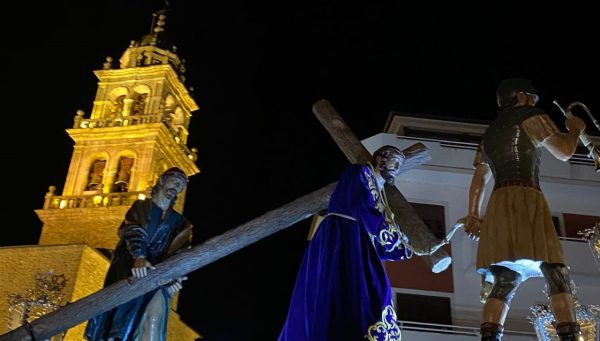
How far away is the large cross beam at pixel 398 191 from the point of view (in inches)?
266

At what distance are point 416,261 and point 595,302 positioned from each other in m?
4.57

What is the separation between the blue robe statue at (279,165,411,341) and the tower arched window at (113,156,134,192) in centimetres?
3707

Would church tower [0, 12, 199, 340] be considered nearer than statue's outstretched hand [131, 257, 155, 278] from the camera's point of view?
No

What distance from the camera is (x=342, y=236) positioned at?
6.39 metres

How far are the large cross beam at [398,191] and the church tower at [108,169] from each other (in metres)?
28.3

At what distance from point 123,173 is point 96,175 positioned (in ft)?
4.87

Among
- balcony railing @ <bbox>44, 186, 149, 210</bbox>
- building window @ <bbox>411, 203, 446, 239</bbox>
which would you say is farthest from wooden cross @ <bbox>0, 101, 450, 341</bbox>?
balcony railing @ <bbox>44, 186, 149, 210</bbox>

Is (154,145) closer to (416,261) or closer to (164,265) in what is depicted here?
(416,261)

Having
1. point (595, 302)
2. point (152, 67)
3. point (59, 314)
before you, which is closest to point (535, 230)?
point (59, 314)

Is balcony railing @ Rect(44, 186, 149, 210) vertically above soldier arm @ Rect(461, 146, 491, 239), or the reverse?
balcony railing @ Rect(44, 186, 149, 210)

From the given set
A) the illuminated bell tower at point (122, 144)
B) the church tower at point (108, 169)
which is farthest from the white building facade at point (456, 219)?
the illuminated bell tower at point (122, 144)

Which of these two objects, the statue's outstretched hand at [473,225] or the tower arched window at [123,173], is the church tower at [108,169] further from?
the statue's outstretched hand at [473,225]

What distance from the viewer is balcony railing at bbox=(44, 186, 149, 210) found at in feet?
134

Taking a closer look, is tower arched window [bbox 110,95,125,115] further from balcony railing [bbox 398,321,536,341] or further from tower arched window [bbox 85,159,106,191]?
balcony railing [bbox 398,321,536,341]
